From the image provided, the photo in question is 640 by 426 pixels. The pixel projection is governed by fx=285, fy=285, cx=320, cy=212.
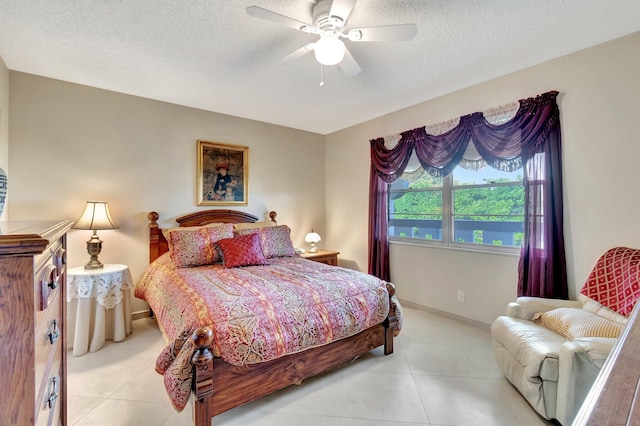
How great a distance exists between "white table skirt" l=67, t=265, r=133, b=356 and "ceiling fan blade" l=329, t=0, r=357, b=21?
2.79m

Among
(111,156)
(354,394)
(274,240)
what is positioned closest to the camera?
(354,394)

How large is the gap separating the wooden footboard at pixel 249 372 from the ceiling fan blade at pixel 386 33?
6.42 feet

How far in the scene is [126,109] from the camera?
3.16 m

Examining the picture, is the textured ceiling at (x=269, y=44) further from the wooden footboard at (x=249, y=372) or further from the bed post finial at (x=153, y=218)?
the wooden footboard at (x=249, y=372)

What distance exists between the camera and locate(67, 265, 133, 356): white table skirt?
2.44 m

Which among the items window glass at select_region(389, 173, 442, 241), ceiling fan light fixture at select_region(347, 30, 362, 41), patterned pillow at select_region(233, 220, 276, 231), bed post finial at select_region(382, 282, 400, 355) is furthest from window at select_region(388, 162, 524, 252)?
ceiling fan light fixture at select_region(347, 30, 362, 41)

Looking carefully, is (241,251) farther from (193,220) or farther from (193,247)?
(193,220)

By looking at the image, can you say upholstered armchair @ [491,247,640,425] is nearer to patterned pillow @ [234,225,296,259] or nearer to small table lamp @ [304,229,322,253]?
patterned pillow @ [234,225,296,259]

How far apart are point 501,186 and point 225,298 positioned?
281 cm

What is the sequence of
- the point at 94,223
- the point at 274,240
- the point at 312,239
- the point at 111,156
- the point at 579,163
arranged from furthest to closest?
the point at 312,239
the point at 274,240
the point at 111,156
the point at 94,223
the point at 579,163

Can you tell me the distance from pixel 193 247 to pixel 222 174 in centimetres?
120

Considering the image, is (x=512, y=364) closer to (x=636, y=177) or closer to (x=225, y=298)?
(x=636, y=177)

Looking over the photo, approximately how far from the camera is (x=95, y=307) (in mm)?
2566

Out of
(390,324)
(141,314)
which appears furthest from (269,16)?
→ (141,314)
